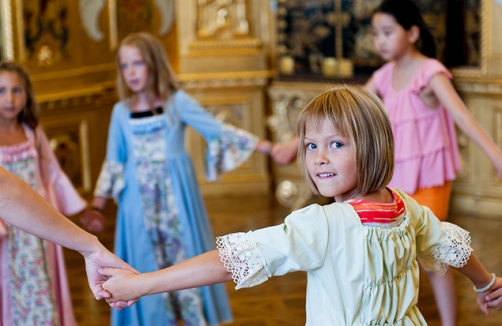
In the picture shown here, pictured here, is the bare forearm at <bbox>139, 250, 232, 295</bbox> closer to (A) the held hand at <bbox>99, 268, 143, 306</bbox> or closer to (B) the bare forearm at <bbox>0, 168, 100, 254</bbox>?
(A) the held hand at <bbox>99, 268, 143, 306</bbox>

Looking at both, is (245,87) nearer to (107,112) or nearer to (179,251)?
(107,112)

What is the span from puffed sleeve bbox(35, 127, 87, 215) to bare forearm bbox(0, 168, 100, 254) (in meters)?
1.35

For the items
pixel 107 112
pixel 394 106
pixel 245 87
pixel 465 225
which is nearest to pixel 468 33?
pixel 465 225

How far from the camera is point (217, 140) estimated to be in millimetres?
4145

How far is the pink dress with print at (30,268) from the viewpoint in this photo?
3.37 m

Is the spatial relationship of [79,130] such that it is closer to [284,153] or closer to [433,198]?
[284,153]

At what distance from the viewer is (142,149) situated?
400cm

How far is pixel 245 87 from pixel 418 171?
349 centimetres

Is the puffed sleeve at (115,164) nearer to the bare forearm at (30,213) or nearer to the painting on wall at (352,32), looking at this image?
the bare forearm at (30,213)

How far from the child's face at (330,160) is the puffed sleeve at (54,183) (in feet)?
5.94

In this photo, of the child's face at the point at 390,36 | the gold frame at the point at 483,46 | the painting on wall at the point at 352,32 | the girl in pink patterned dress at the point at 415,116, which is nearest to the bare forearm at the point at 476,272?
the girl in pink patterned dress at the point at 415,116

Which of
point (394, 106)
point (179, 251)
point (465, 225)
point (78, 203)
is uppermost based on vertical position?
point (394, 106)

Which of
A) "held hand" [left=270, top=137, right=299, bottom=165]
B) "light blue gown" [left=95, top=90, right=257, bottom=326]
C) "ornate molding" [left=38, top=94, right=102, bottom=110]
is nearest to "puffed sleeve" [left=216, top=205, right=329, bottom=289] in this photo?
"held hand" [left=270, top=137, right=299, bottom=165]

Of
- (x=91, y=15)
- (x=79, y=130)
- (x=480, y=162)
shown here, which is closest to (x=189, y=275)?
(x=480, y=162)
